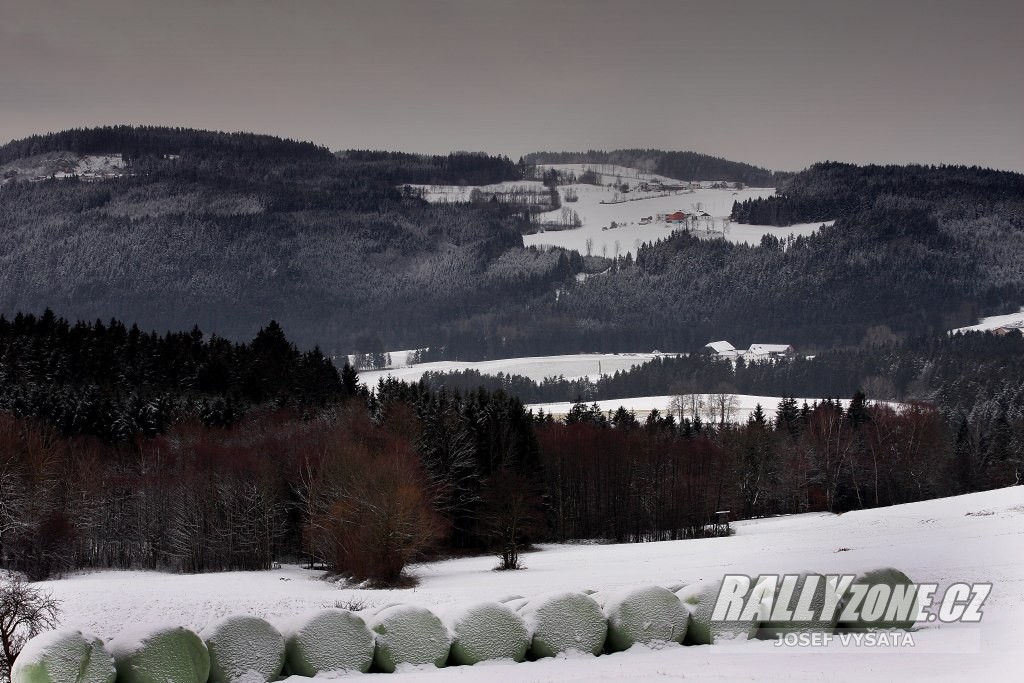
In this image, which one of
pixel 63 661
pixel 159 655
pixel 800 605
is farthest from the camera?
pixel 800 605

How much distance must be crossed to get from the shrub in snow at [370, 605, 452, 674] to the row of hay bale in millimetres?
24

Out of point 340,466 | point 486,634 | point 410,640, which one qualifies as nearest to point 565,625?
point 486,634

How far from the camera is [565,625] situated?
2912cm

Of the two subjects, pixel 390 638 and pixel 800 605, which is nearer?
pixel 390 638

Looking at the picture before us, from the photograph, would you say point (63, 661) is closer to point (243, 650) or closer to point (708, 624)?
point (243, 650)

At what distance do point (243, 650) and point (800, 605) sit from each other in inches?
538

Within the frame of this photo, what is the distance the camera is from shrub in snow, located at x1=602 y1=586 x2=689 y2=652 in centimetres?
2944


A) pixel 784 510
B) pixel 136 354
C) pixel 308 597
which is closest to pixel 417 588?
pixel 308 597

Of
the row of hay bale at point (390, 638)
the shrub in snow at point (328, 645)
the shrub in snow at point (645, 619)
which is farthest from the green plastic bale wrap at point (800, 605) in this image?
the shrub in snow at point (328, 645)

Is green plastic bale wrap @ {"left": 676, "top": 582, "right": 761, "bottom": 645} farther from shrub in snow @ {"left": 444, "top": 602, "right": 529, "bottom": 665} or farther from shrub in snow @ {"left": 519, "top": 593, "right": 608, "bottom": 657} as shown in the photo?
shrub in snow @ {"left": 444, "top": 602, "right": 529, "bottom": 665}

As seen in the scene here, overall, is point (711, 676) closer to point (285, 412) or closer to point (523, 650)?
point (523, 650)

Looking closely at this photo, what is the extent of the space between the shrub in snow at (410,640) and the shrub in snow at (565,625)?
2185 mm

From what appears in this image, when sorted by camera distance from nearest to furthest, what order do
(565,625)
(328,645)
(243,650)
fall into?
(243,650) < (328,645) < (565,625)

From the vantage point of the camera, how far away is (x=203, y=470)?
3664 inches
